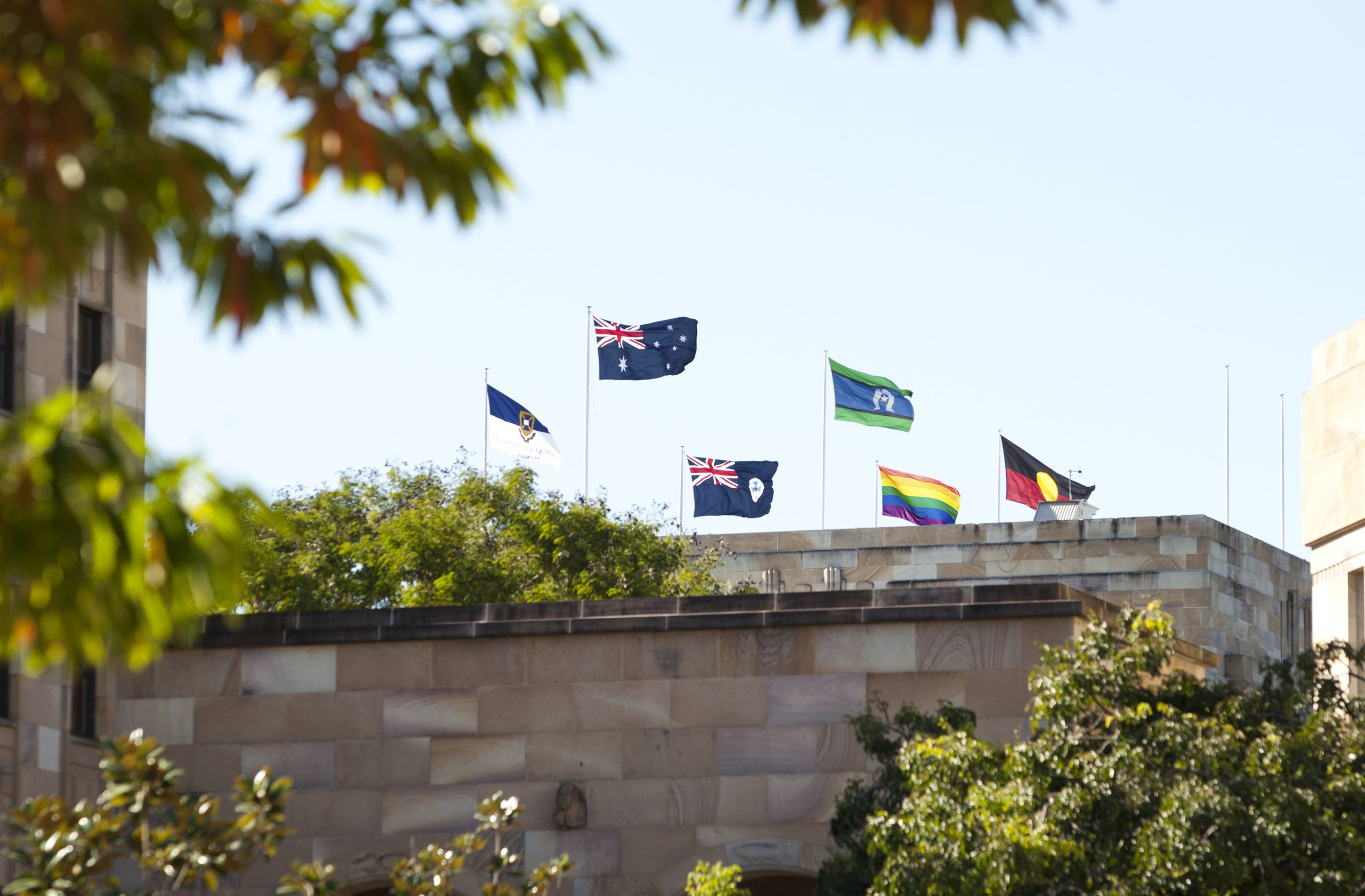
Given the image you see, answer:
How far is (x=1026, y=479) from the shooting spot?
169ft

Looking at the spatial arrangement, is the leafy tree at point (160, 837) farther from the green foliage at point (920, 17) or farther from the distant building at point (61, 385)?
the green foliage at point (920, 17)

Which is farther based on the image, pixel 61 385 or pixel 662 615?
pixel 662 615

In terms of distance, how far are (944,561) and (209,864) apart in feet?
121

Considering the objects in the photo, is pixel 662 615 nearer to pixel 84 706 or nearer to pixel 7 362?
pixel 84 706

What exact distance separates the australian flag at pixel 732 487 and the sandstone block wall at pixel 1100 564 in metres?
1.67

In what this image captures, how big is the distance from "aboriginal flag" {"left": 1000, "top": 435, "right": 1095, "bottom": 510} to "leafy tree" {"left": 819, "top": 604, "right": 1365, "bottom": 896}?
34550mm

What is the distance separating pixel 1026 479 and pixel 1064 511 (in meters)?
1.60

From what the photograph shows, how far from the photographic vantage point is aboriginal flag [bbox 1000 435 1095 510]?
5128 cm

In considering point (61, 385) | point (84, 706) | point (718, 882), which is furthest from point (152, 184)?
point (84, 706)

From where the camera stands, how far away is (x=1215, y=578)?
47625mm

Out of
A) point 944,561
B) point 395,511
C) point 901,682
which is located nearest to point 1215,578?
point 944,561

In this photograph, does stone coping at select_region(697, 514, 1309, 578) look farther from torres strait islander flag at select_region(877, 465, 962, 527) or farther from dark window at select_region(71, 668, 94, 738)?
dark window at select_region(71, 668, 94, 738)

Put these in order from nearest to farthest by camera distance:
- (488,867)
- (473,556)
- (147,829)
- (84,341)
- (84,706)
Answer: (147,829)
(488,867)
(84,706)
(84,341)
(473,556)

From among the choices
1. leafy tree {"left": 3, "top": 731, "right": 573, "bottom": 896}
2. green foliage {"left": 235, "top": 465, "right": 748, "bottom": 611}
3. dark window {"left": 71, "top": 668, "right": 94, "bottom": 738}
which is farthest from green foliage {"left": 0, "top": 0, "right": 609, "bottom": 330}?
green foliage {"left": 235, "top": 465, "right": 748, "bottom": 611}
